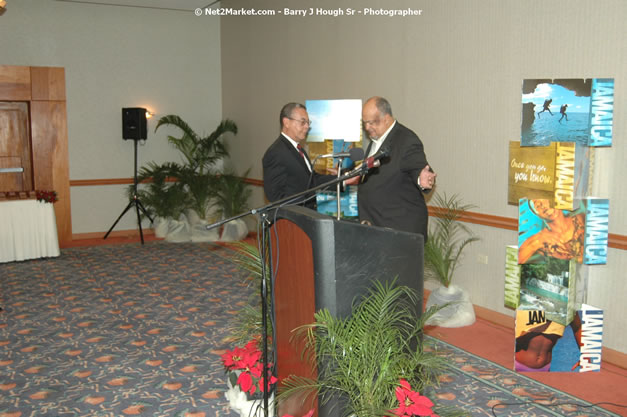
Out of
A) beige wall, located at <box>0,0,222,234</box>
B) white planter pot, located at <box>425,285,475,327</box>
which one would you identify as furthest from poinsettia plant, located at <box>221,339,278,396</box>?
beige wall, located at <box>0,0,222,234</box>

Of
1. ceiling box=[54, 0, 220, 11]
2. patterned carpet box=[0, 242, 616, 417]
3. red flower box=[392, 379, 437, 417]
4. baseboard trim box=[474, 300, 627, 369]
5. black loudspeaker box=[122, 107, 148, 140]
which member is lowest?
patterned carpet box=[0, 242, 616, 417]

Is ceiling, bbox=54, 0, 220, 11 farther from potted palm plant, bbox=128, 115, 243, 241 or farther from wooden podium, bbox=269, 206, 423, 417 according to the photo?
wooden podium, bbox=269, 206, 423, 417

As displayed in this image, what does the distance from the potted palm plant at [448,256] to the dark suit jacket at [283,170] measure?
1657 millimetres

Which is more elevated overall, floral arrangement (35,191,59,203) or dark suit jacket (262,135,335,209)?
dark suit jacket (262,135,335,209)

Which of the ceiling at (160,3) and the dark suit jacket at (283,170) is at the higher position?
the ceiling at (160,3)

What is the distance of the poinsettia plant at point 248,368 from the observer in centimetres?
307

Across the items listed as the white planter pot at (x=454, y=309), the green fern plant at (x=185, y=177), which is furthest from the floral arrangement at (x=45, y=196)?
the white planter pot at (x=454, y=309)

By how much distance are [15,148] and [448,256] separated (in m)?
7.18

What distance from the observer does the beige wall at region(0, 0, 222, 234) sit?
30.4 ft

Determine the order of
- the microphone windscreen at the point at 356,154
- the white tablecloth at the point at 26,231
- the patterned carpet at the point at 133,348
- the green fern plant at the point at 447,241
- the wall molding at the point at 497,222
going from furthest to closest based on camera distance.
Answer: the white tablecloth at the point at 26,231 < the green fern plant at the point at 447,241 < the wall molding at the point at 497,222 < the patterned carpet at the point at 133,348 < the microphone windscreen at the point at 356,154

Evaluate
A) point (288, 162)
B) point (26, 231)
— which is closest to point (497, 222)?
point (288, 162)

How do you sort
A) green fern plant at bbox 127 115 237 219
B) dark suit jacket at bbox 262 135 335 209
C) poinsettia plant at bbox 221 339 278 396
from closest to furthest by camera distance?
1. poinsettia plant at bbox 221 339 278 396
2. dark suit jacket at bbox 262 135 335 209
3. green fern plant at bbox 127 115 237 219

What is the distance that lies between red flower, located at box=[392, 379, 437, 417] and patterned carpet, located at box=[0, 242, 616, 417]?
830 mm

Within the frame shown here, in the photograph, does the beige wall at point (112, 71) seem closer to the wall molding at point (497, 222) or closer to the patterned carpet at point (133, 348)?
the patterned carpet at point (133, 348)
